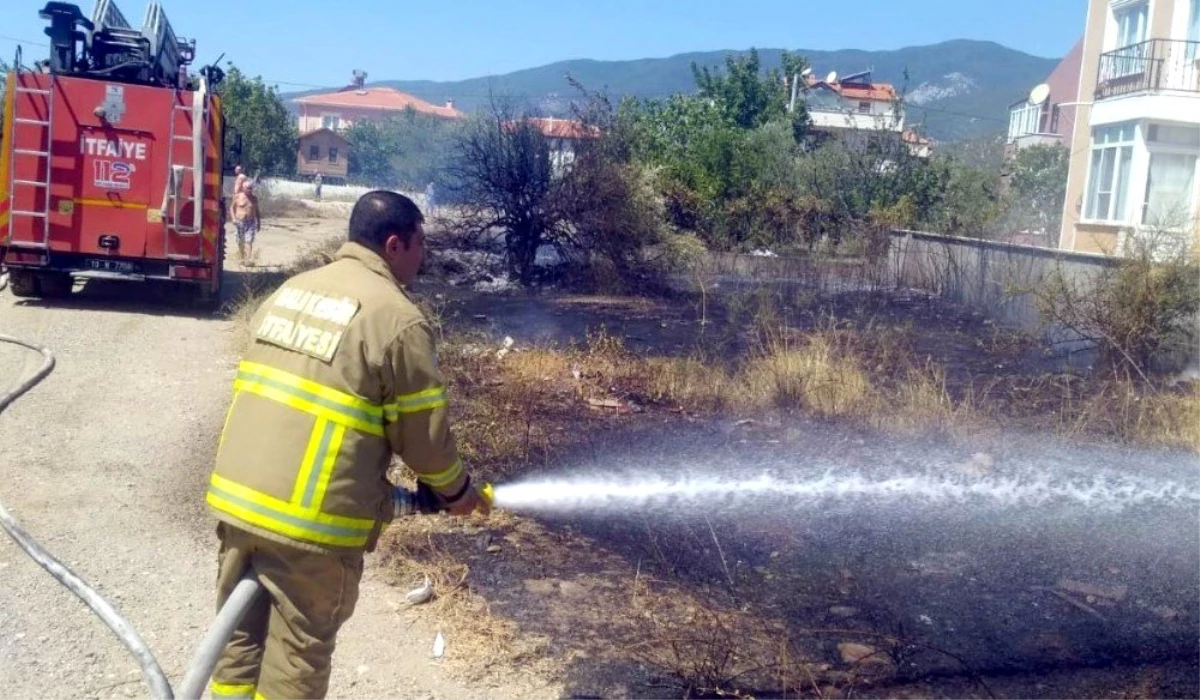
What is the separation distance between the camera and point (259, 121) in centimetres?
4797

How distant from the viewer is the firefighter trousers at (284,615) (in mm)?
3133

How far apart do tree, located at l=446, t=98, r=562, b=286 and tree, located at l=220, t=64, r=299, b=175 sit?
26677 millimetres

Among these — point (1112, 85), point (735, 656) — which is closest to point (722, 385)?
point (735, 656)

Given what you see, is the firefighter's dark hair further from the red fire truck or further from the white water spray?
the red fire truck

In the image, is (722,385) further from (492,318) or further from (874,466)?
(492,318)

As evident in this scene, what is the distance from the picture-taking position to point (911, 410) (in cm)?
820

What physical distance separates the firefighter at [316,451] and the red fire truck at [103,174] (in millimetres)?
10430

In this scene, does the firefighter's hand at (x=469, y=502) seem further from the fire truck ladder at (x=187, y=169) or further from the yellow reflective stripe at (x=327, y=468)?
the fire truck ladder at (x=187, y=169)

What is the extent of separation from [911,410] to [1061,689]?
162 inches

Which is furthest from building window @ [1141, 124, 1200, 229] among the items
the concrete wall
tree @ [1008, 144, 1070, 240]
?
the concrete wall

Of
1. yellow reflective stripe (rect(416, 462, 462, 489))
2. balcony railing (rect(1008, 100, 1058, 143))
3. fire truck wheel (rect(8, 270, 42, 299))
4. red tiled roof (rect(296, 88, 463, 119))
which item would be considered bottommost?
fire truck wheel (rect(8, 270, 42, 299))

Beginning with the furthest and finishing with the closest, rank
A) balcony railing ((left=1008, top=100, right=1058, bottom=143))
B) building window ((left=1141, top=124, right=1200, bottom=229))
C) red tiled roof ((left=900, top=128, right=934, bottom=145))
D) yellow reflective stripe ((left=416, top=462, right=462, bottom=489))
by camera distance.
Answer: balcony railing ((left=1008, top=100, right=1058, bottom=143))
red tiled roof ((left=900, top=128, right=934, bottom=145))
building window ((left=1141, top=124, right=1200, bottom=229))
yellow reflective stripe ((left=416, top=462, right=462, bottom=489))

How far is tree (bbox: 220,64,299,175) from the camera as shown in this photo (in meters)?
45.9

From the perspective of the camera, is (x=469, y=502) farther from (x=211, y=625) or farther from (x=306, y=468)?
(x=211, y=625)
